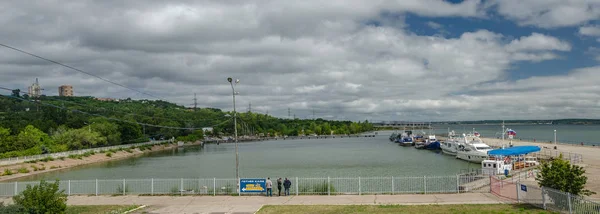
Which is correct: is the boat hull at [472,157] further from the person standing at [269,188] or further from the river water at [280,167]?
the person standing at [269,188]

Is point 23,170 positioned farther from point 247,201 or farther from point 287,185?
point 287,185

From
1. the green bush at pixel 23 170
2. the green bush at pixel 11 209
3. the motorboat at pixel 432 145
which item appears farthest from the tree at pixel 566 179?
the motorboat at pixel 432 145

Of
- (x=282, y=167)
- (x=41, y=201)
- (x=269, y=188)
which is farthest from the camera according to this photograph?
(x=282, y=167)

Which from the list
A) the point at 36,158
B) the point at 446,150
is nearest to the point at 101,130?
the point at 36,158

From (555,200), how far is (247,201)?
1731 centimetres

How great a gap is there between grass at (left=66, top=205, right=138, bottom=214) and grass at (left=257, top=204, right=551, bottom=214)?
8.31 metres

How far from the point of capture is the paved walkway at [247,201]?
86.7 feet

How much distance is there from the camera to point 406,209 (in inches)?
962

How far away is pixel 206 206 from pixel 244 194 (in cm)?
441

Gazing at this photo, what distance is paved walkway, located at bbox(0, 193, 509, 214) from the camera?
26422 mm

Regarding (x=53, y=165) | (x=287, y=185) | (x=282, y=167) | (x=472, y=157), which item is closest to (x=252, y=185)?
(x=287, y=185)

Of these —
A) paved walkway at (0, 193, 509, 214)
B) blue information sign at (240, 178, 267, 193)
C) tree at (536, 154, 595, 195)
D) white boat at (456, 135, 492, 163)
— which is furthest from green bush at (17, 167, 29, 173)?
white boat at (456, 135, 492, 163)

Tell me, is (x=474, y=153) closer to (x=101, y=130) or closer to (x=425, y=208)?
(x=425, y=208)

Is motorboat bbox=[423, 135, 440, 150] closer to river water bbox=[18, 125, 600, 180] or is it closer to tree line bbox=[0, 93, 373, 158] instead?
river water bbox=[18, 125, 600, 180]
